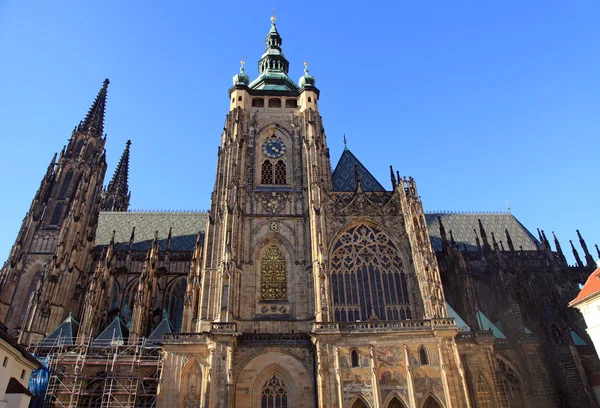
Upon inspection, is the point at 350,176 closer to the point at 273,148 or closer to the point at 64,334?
the point at 273,148

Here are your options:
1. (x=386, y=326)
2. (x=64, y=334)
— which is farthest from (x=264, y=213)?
(x=64, y=334)

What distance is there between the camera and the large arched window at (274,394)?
2525cm

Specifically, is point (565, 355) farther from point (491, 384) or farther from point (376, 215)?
point (376, 215)

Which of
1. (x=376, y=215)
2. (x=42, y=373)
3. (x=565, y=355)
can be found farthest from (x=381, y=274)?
(x=42, y=373)

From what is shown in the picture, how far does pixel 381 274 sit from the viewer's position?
29828 mm

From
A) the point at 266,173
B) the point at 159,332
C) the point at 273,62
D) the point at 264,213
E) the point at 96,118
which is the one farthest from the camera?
the point at 96,118

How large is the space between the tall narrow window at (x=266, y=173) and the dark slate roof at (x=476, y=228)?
17549 mm

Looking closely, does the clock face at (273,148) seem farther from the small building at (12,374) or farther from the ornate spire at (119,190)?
the ornate spire at (119,190)

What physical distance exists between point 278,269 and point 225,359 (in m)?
7.46

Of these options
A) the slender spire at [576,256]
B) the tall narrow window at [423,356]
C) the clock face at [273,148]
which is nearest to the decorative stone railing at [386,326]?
the tall narrow window at [423,356]

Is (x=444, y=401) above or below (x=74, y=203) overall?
below

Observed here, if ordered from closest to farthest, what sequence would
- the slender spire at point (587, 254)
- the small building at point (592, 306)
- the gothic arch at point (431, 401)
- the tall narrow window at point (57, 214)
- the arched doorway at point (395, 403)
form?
the gothic arch at point (431, 401) < the arched doorway at point (395, 403) < the small building at point (592, 306) < the slender spire at point (587, 254) < the tall narrow window at point (57, 214)

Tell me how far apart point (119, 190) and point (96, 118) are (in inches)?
583

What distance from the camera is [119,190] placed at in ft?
200
